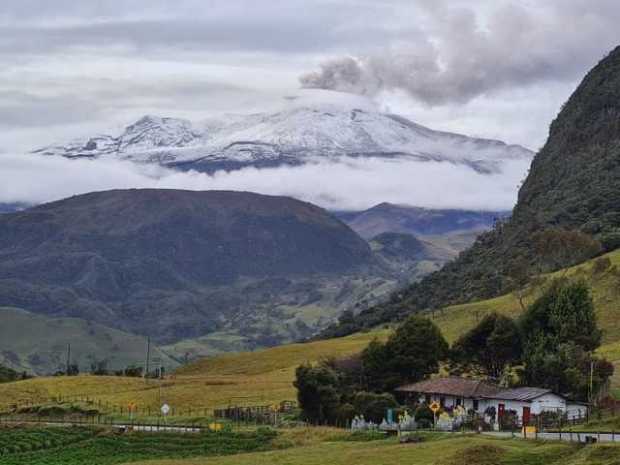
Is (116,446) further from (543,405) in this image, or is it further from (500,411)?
(543,405)

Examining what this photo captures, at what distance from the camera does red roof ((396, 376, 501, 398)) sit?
101438mm

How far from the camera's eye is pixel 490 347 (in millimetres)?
116562

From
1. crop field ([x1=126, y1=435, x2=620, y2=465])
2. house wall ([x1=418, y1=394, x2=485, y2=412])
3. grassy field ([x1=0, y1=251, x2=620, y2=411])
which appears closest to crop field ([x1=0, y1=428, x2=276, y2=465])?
crop field ([x1=126, y1=435, x2=620, y2=465])

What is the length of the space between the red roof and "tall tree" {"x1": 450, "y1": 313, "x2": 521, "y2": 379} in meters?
8.65

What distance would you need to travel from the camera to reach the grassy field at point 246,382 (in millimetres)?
132125

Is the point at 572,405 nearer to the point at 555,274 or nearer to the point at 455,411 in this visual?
the point at 455,411

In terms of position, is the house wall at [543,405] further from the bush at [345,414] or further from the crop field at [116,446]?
the crop field at [116,446]

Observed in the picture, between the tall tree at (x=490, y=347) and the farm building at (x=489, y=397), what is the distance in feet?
30.8

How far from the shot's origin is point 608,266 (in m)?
170

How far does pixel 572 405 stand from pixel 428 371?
2163 centimetres

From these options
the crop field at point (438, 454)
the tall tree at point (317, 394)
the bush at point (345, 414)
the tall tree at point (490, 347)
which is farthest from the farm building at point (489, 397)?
the crop field at point (438, 454)

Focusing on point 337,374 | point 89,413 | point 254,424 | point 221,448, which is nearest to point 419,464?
point 221,448

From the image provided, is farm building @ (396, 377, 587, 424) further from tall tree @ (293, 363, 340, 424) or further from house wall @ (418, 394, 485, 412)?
tall tree @ (293, 363, 340, 424)

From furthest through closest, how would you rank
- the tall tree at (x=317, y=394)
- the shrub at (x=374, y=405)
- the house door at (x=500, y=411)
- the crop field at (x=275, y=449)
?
the tall tree at (x=317, y=394), the shrub at (x=374, y=405), the house door at (x=500, y=411), the crop field at (x=275, y=449)
